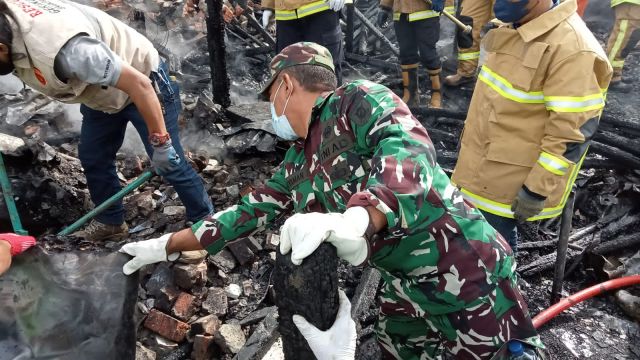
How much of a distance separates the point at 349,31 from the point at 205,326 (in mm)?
5987

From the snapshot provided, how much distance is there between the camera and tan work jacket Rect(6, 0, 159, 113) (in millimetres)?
2346

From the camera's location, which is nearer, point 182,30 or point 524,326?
point 524,326

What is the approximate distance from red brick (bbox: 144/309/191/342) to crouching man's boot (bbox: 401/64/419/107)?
4288 mm

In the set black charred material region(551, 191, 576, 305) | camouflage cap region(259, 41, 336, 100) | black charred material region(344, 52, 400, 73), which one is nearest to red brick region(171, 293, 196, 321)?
camouflage cap region(259, 41, 336, 100)

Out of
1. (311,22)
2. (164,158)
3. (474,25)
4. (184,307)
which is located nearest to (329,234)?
(164,158)

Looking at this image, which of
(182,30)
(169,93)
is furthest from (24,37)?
(182,30)

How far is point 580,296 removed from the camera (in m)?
3.05

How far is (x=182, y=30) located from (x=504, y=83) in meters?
6.51

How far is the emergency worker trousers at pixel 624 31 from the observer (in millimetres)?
6277

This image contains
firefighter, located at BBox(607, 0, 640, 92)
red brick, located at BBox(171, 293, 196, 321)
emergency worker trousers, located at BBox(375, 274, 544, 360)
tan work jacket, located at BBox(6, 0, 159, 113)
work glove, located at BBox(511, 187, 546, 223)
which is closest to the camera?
emergency worker trousers, located at BBox(375, 274, 544, 360)

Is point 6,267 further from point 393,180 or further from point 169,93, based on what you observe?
point 169,93

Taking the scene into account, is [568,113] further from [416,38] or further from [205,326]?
[416,38]

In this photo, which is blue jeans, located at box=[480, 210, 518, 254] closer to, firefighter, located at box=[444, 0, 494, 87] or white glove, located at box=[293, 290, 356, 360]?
white glove, located at box=[293, 290, 356, 360]

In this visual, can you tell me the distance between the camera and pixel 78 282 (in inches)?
72.9
